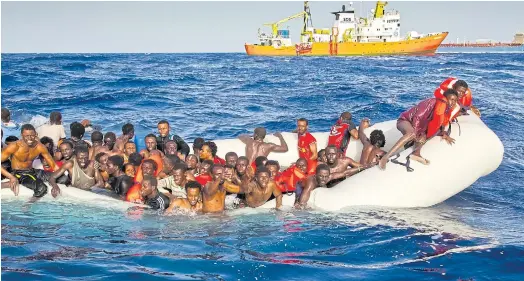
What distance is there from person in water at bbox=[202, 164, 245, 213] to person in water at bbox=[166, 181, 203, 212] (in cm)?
7

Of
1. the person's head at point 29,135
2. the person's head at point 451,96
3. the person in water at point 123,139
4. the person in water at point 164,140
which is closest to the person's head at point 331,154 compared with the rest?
the person's head at point 451,96

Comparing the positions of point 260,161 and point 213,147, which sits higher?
point 213,147

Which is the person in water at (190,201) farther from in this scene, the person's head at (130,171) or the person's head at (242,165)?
the person's head at (130,171)

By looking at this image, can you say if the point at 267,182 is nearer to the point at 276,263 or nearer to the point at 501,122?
the point at 276,263

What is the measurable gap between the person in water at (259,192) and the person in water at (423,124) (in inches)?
54.4

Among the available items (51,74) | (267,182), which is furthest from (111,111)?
(51,74)

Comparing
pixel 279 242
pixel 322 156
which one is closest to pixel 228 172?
pixel 279 242

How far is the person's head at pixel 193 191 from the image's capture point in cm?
611

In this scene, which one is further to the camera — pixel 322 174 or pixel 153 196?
pixel 322 174

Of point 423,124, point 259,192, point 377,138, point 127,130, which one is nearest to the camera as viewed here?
point 259,192

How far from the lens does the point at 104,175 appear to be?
7008 millimetres

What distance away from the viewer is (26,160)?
6723 mm

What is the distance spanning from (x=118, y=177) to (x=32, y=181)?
1.00 meters

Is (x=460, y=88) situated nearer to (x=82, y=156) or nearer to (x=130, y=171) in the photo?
(x=130, y=171)
